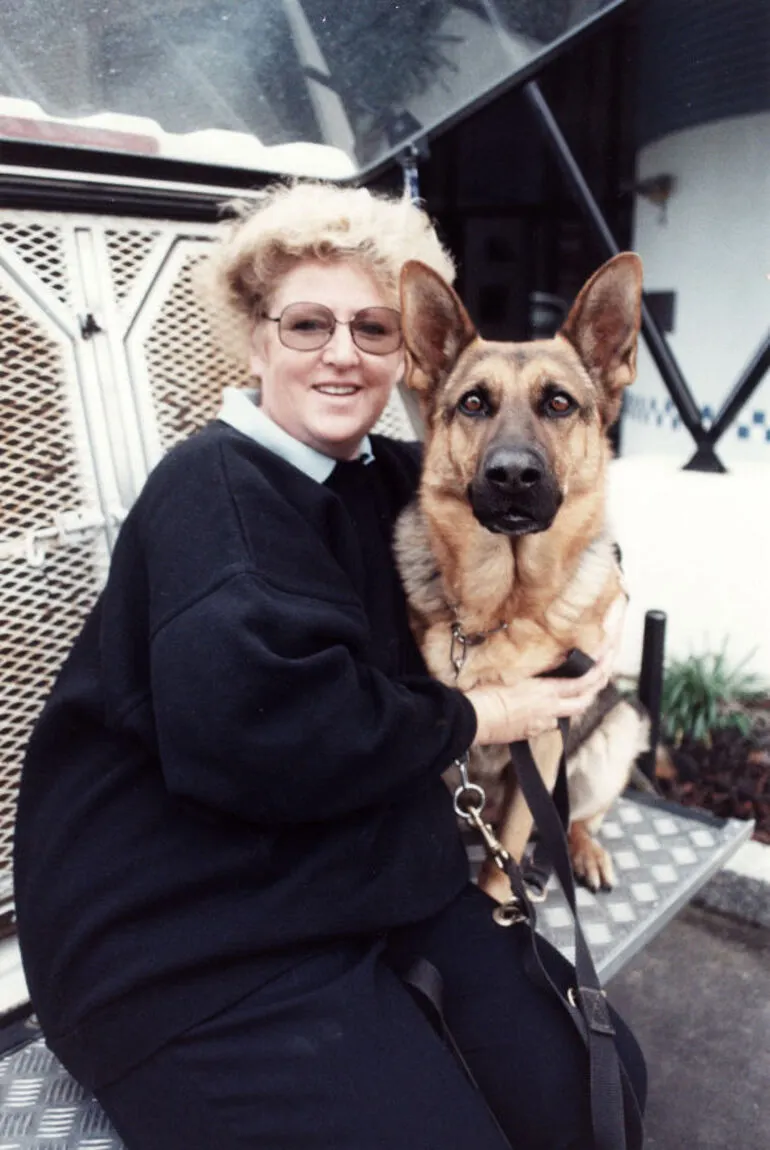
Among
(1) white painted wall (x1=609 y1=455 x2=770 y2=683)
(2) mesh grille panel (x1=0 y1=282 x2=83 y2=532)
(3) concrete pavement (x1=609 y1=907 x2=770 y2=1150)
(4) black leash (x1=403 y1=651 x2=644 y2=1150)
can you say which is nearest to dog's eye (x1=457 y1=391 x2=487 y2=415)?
(4) black leash (x1=403 y1=651 x2=644 y2=1150)

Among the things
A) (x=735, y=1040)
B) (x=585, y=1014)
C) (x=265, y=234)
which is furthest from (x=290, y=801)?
(x=735, y=1040)

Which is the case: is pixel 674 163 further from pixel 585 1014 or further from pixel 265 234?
pixel 585 1014

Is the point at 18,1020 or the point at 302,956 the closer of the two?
the point at 302,956

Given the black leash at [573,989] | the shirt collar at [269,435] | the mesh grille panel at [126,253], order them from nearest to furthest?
1. the black leash at [573,989]
2. the shirt collar at [269,435]
3. the mesh grille panel at [126,253]

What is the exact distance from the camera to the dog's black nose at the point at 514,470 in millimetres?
1686

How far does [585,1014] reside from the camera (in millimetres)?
1447

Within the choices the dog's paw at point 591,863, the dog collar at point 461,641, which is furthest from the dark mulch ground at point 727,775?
the dog collar at point 461,641

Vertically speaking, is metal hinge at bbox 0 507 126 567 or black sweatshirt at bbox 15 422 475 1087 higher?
metal hinge at bbox 0 507 126 567

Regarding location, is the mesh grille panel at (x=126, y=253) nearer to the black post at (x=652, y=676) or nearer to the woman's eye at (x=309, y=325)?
the woman's eye at (x=309, y=325)

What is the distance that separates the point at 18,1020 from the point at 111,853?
692 mm

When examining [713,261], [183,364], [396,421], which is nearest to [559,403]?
[396,421]

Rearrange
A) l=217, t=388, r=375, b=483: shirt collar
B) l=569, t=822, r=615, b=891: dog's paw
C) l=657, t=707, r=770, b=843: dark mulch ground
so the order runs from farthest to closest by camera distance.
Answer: l=657, t=707, r=770, b=843: dark mulch ground
l=569, t=822, r=615, b=891: dog's paw
l=217, t=388, r=375, b=483: shirt collar

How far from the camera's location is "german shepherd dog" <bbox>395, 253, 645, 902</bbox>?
1885 millimetres

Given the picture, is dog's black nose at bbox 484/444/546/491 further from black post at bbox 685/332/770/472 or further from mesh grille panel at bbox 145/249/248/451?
black post at bbox 685/332/770/472
